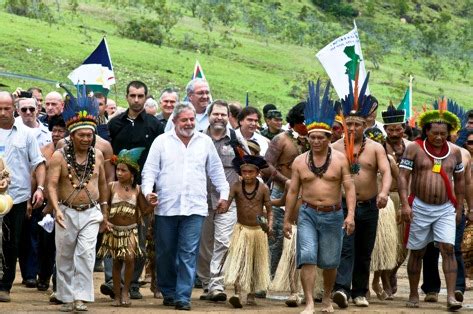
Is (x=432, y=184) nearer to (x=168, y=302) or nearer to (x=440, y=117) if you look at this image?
(x=440, y=117)

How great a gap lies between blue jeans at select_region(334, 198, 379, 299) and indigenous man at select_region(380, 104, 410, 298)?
0.95 metres

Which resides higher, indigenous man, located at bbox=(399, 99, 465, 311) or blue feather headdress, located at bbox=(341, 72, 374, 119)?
blue feather headdress, located at bbox=(341, 72, 374, 119)

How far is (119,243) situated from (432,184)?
11.2 feet

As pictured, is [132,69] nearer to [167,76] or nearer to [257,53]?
[167,76]

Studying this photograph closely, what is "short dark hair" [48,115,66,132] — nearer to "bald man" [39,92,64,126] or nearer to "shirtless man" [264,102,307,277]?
"bald man" [39,92,64,126]

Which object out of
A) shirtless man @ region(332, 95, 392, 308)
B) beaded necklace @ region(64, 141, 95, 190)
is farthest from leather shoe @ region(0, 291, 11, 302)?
shirtless man @ region(332, 95, 392, 308)

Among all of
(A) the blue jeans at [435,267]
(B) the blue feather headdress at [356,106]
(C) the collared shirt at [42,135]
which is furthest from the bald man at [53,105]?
(A) the blue jeans at [435,267]

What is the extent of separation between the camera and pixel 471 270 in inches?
607

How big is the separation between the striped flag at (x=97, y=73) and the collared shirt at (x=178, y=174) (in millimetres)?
6898

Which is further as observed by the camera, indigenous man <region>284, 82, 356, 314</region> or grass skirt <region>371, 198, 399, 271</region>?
grass skirt <region>371, 198, 399, 271</region>

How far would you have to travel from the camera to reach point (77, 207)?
11.9m

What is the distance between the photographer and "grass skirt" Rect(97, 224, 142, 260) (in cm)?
1255

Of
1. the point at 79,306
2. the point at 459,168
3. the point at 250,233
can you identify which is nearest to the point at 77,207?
the point at 79,306

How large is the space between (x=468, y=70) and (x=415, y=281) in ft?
192
